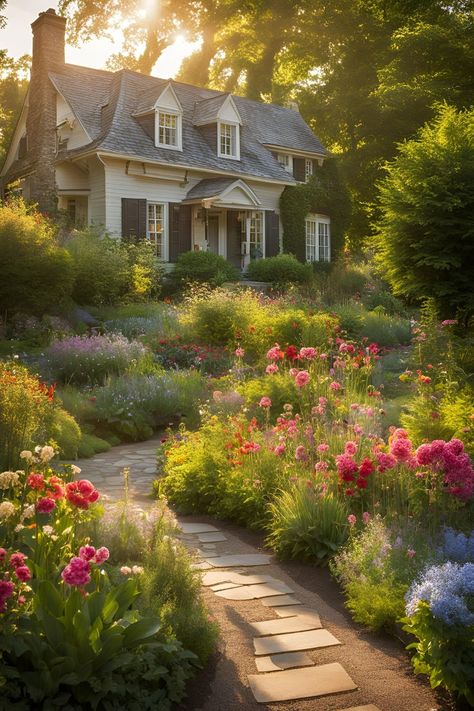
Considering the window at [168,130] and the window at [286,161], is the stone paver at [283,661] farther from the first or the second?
the window at [286,161]

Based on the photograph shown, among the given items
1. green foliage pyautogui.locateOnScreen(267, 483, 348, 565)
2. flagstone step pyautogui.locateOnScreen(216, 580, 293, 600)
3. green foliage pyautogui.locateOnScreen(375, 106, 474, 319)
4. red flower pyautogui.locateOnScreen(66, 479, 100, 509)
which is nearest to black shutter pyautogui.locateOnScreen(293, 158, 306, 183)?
green foliage pyautogui.locateOnScreen(375, 106, 474, 319)

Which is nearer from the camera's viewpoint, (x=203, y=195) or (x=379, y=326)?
(x=379, y=326)

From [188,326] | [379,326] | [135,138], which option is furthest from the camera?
[135,138]

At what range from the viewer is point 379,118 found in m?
29.7

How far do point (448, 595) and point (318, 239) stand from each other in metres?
27.2

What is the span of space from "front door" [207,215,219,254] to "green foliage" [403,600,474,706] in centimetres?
2381

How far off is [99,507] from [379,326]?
38.4 feet

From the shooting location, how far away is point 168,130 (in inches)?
964

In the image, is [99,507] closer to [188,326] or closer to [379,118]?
[188,326]

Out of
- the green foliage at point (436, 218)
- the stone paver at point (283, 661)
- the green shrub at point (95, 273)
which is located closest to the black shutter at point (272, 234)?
the green shrub at point (95, 273)

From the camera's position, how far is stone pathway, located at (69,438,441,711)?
3322 mm

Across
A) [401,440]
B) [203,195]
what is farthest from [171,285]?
[401,440]

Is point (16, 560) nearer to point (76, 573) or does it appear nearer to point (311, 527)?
point (76, 573)

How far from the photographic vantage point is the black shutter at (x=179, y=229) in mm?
24219
